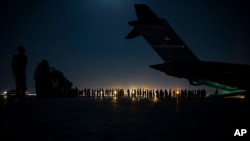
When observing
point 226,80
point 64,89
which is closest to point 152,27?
point 226,80

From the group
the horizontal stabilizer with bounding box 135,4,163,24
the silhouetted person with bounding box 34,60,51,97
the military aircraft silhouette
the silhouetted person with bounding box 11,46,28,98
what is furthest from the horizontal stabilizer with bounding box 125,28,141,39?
the silhouetted person with bounding box 34,60,51,97

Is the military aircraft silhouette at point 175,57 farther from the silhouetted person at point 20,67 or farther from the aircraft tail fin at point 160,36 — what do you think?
the silhouetted person at point 20,67

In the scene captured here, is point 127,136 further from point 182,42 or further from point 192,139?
point 182,42

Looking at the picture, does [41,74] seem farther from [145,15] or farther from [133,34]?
[145,15]

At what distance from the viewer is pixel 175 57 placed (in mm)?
18969

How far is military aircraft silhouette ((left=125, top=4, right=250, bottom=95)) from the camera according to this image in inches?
712

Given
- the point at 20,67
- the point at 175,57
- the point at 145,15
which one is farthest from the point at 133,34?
the point at 20,67

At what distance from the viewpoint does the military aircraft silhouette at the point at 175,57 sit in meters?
18.1

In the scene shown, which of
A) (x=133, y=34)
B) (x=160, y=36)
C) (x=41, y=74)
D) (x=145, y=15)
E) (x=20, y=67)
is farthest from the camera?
(x=41, y=74)

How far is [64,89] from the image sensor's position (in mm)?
34969

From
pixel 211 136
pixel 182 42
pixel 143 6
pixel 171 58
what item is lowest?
pixel 211 136

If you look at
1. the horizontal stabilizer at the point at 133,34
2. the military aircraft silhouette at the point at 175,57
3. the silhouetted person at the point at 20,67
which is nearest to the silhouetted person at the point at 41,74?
the silhouetted person at the point at 20,67

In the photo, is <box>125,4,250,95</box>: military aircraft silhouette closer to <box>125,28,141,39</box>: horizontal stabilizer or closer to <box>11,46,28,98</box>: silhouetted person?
<box>125,28,141,39</box>: horizontal stabilizer

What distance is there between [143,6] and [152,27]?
1909mm
